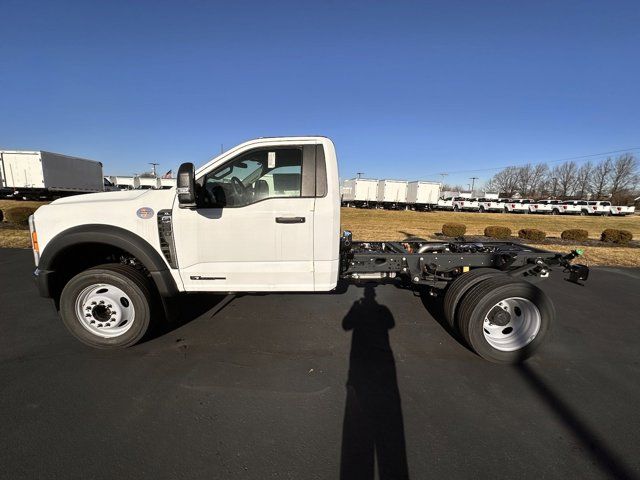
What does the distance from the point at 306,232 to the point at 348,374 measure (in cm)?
148

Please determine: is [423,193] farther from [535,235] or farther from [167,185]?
[535,235]

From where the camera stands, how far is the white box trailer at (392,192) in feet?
147

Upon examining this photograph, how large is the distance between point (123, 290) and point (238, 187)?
1.63 m

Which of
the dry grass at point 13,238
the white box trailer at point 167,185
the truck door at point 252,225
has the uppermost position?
the white box trailer at point 167,185

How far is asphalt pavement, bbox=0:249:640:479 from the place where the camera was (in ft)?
7.09

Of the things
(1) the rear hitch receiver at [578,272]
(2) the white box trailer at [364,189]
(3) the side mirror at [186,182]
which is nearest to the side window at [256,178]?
(3) the side mirror at [186,182]

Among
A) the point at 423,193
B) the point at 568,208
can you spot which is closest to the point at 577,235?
the point at 423,193

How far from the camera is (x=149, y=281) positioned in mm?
3684

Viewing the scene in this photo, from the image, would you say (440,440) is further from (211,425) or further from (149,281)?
(149,281)

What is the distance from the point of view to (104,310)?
11.7 feet

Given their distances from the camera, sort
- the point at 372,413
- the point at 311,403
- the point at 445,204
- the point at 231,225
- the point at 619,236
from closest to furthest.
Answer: the point at 372,413
the point at 311,403
the point at 231,225
the point at 619,236
the point at 445,204

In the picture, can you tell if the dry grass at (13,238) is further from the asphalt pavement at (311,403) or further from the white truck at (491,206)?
the white truck at (491,206)

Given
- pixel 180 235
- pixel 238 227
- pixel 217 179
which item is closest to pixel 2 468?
pixel 180 235

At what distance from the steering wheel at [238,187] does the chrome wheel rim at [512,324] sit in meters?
2.95
